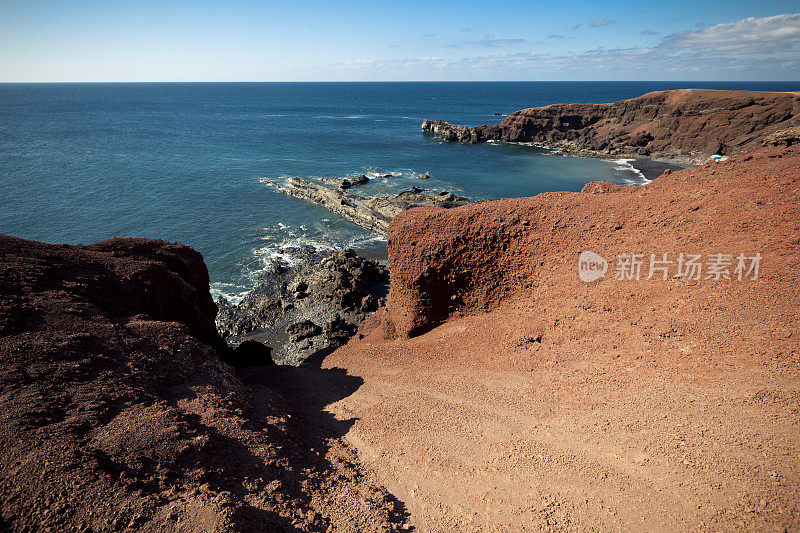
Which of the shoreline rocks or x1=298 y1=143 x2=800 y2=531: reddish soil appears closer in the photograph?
x1=298 y1=143 x2=800 y2=531: reddish soil

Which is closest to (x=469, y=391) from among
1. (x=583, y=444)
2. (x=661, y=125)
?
(x=583, y=444)

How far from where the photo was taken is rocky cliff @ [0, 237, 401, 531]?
7.12 metres

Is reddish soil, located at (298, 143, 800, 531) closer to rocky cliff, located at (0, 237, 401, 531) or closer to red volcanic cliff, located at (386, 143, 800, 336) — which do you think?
red volcanic cliff, located at (386, 143, 800, 336)

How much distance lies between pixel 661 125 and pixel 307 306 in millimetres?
82600

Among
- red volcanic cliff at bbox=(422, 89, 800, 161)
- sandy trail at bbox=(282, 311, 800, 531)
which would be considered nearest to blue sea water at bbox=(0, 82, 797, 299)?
red volcanic cliff at bbox=(422, 89, 800, 161)

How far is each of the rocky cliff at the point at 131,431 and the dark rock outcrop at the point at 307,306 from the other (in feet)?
39.1

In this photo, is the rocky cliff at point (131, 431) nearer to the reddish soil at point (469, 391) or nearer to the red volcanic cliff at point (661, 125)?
the reddish soil at point (469, 391)

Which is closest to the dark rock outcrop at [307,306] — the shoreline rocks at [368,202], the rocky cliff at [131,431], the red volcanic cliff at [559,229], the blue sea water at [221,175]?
the blue sea water at [221,175]

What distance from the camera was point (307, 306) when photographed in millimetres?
30172

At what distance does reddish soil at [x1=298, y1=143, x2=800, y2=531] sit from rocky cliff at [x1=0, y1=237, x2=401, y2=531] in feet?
6.57

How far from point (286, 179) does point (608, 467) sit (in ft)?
195

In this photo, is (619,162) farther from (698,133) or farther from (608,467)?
(608,467)

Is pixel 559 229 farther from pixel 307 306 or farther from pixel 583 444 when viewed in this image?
pixel 307 306

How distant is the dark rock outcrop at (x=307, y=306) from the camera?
2612cm
